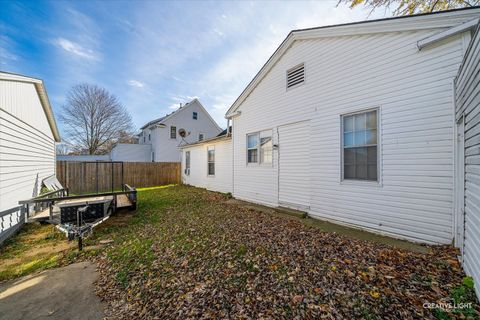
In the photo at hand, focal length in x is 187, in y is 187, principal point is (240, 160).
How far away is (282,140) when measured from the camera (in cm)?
653

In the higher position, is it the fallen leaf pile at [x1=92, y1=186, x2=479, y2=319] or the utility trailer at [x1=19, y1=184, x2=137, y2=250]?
the utility trailer at [x1=19, y1=184, x2=137, y2=250]

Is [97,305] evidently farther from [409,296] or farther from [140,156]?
[140,156]

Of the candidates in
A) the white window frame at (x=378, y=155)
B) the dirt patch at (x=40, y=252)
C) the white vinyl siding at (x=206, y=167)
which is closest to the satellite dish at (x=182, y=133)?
the white vinyl siding at (x=206, y=167)

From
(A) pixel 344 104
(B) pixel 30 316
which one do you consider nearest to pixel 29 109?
(B) pixel 30 316

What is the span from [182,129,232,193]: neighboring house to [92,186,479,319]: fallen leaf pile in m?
5.76

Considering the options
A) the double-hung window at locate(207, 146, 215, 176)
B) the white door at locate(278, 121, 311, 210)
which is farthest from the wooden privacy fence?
the white door at locate(278, 121, 311, 210)

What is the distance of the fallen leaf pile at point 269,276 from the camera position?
207 cm

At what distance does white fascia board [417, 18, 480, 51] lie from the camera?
3.13 metres

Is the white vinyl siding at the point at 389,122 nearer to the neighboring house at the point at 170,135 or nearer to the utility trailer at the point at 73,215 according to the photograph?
the utility trailer at the point at 73,215

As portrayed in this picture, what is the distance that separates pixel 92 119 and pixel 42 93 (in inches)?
799

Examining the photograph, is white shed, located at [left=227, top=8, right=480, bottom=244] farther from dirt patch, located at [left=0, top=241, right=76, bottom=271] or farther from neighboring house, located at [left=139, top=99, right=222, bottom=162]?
neighboring house, located at [left=139, top=99, right=222, bottom=162]

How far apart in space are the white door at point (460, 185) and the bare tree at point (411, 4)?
15.5 ft

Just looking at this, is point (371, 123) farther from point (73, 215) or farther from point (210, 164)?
point (210, 164)

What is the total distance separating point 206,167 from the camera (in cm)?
Answer: 1182
